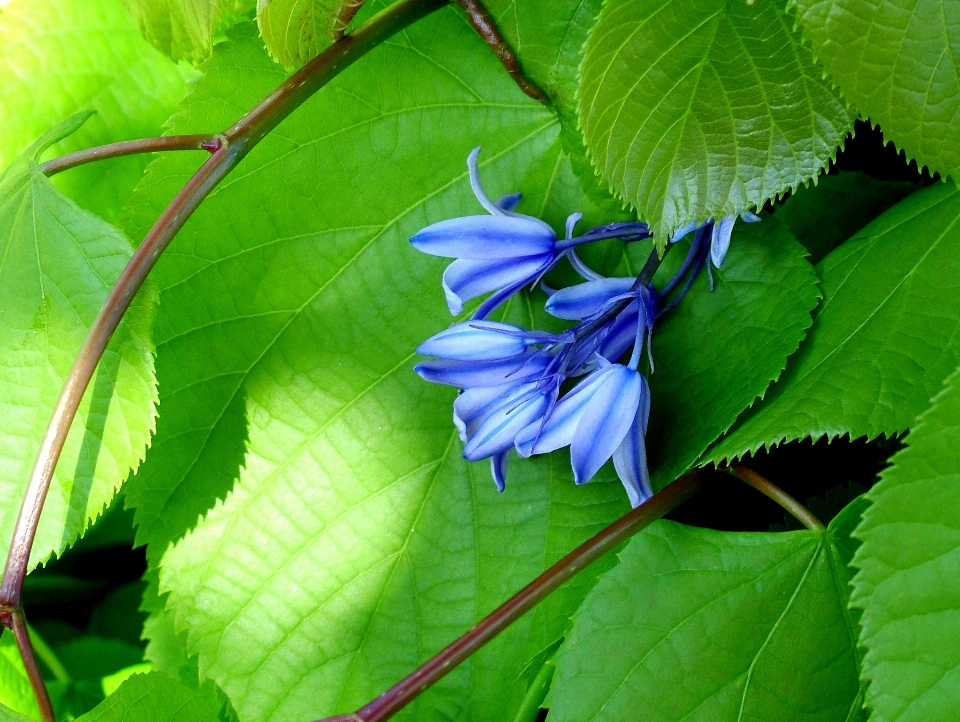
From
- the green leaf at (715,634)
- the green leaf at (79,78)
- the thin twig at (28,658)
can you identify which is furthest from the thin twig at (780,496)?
the green leaf at (79,78)

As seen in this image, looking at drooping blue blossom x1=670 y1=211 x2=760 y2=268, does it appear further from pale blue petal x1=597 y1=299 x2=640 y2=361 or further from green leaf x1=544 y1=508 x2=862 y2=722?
green leaf x1=544 y1=508 x2=862 y2=722

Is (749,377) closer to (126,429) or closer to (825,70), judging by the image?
(825,70)

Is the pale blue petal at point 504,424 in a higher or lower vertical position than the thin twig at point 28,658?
lower

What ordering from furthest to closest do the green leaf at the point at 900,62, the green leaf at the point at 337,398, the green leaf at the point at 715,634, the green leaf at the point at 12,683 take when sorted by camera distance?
1. the green leaf at the point at 12,683
2. the green leaf at the point at 337,398
3. the green leaf at the point at 715,634
4. the green leaf at the point at 900,62

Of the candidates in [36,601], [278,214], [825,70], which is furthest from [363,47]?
[36,601]

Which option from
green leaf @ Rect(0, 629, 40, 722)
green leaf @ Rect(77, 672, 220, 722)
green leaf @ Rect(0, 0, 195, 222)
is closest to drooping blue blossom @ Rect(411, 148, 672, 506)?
green leaf @ Rect(77, 672, 220, 722)

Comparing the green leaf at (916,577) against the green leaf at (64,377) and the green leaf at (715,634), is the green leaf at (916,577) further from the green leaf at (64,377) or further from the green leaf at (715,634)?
the green leaf at (64,377)

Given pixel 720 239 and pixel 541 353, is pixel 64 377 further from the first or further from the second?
pixel 720 239
